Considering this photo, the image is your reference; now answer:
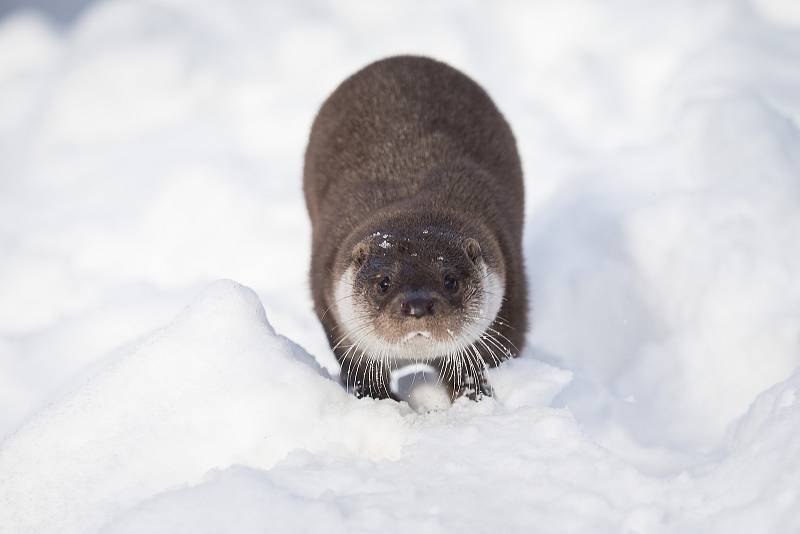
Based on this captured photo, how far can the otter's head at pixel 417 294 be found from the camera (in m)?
3.05

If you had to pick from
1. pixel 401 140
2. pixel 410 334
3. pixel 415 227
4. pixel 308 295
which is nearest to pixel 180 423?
pixel 410 334

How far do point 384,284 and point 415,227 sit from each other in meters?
0.33

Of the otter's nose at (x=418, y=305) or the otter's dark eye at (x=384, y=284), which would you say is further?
the otter's dark eye at (x=384, y=284)

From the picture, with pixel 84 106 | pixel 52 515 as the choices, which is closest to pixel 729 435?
pixel 52 515

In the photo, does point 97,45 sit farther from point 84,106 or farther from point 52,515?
point 52,515

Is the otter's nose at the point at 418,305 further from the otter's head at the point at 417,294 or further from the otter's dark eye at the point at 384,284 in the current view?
the otter's dark eye at the point at 384,284

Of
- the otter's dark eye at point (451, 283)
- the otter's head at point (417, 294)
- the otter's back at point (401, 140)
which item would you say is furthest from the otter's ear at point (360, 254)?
the otter's back at point (401, 140)

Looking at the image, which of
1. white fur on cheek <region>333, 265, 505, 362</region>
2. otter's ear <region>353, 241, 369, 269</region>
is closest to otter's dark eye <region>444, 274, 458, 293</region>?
white fur on cheek <region>333, 265, 505, 362</region>

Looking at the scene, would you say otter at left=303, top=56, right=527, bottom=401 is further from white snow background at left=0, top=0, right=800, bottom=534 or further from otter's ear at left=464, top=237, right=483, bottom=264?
white snow background at left=0, top=0, right=800, bottom=534

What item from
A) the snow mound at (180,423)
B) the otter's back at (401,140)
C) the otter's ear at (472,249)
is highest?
the otter's back at (401,140)

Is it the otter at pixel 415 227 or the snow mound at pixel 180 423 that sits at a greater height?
the otter at pixel 415 227

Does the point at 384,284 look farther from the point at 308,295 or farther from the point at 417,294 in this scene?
the point at 308,295

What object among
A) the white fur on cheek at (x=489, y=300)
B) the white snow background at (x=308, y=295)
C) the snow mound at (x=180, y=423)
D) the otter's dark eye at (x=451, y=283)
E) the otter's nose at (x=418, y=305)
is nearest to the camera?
the white snow background at (x=308, y=295)

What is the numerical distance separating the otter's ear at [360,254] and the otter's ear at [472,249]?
1.14 feet
